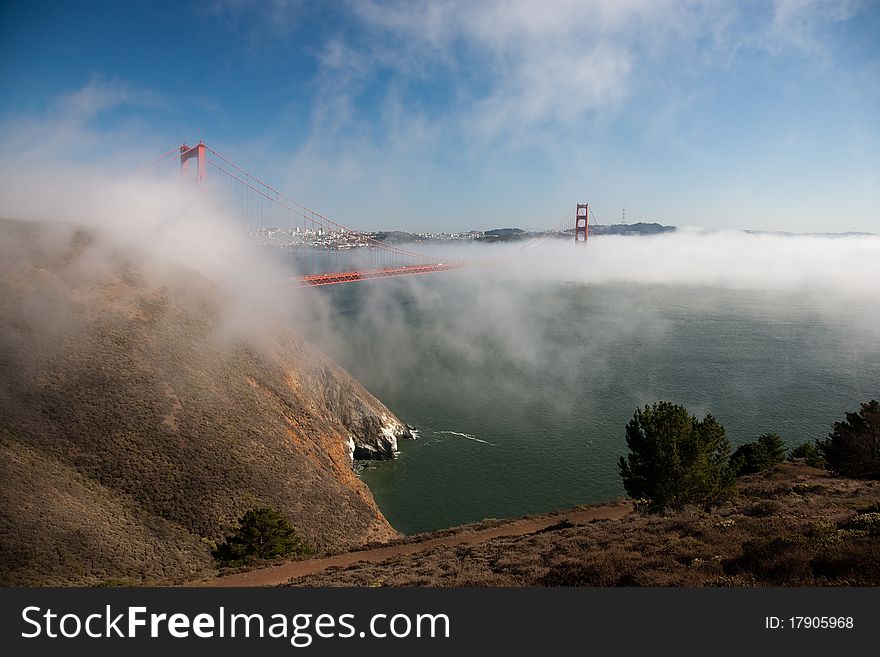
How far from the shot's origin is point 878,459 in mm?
20844

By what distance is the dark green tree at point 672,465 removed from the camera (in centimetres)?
1717

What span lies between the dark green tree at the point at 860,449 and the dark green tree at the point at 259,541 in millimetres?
23021

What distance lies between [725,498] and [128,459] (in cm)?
2438

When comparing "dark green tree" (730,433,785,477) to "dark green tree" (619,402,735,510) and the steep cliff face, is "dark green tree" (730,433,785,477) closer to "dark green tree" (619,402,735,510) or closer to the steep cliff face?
"dark green tree" (619,402,735,510)

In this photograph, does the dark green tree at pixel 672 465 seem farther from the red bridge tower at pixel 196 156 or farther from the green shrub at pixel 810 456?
the red bridge tower at pixel 196 156

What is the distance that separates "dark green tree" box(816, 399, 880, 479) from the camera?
68.1 ft

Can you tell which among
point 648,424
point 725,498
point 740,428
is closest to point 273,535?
point 648,424

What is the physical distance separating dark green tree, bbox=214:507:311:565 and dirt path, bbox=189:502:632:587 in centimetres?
124

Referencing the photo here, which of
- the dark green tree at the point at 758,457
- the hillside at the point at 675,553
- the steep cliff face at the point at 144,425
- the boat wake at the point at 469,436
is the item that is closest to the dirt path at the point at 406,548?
→ the hillside at the point at 675,553

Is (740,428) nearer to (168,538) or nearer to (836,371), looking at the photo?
(836,371)

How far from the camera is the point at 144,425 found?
77.9 ft

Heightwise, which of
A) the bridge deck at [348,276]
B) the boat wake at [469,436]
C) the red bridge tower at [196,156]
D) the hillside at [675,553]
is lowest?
the boat wake at [469,436]

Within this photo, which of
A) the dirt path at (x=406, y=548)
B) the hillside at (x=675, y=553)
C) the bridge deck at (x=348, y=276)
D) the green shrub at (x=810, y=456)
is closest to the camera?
the hillside at (x=675, y=553)

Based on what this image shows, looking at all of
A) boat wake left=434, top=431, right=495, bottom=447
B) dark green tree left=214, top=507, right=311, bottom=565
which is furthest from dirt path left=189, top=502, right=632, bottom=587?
boat wake left=434, top=431, right=495, bottom=447
